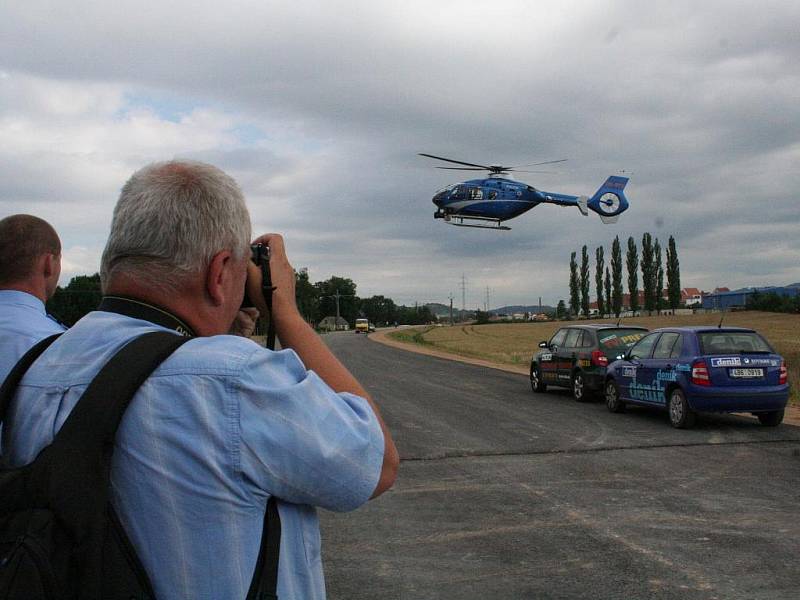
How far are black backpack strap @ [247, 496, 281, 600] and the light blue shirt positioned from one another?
5.74ft

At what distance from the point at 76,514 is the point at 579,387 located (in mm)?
16487

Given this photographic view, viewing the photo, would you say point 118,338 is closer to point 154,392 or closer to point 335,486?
point 154,392

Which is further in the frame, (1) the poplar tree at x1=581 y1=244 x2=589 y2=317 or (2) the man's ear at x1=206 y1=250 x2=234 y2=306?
(1) the poplar tree at x1=581 y1=244 x2=589 y2=317

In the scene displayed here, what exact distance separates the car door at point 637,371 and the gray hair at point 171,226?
13.0m

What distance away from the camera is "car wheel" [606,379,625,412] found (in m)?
15.1

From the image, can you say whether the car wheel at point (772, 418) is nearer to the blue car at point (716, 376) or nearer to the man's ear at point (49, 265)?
the blue car at point (716, 376)

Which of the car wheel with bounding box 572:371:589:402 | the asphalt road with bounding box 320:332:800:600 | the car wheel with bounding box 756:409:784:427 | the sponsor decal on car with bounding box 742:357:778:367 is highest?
the sponsor decal on car with bounding box 742:357:778:367

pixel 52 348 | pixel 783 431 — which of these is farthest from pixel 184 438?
pixel 783 431

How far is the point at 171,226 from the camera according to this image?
1.91 m

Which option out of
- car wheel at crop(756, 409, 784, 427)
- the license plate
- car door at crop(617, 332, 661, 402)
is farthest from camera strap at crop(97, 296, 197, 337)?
car door at crop(617, 332, 661, 402)

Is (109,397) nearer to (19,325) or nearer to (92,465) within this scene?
(92,465)

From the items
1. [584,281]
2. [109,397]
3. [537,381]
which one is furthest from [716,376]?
[584,281]

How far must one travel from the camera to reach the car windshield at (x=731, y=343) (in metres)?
13.0

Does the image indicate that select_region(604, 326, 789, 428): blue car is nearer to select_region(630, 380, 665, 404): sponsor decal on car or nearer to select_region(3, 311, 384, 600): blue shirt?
select_region(630, 380, 665, 404): sponsor decal on car
